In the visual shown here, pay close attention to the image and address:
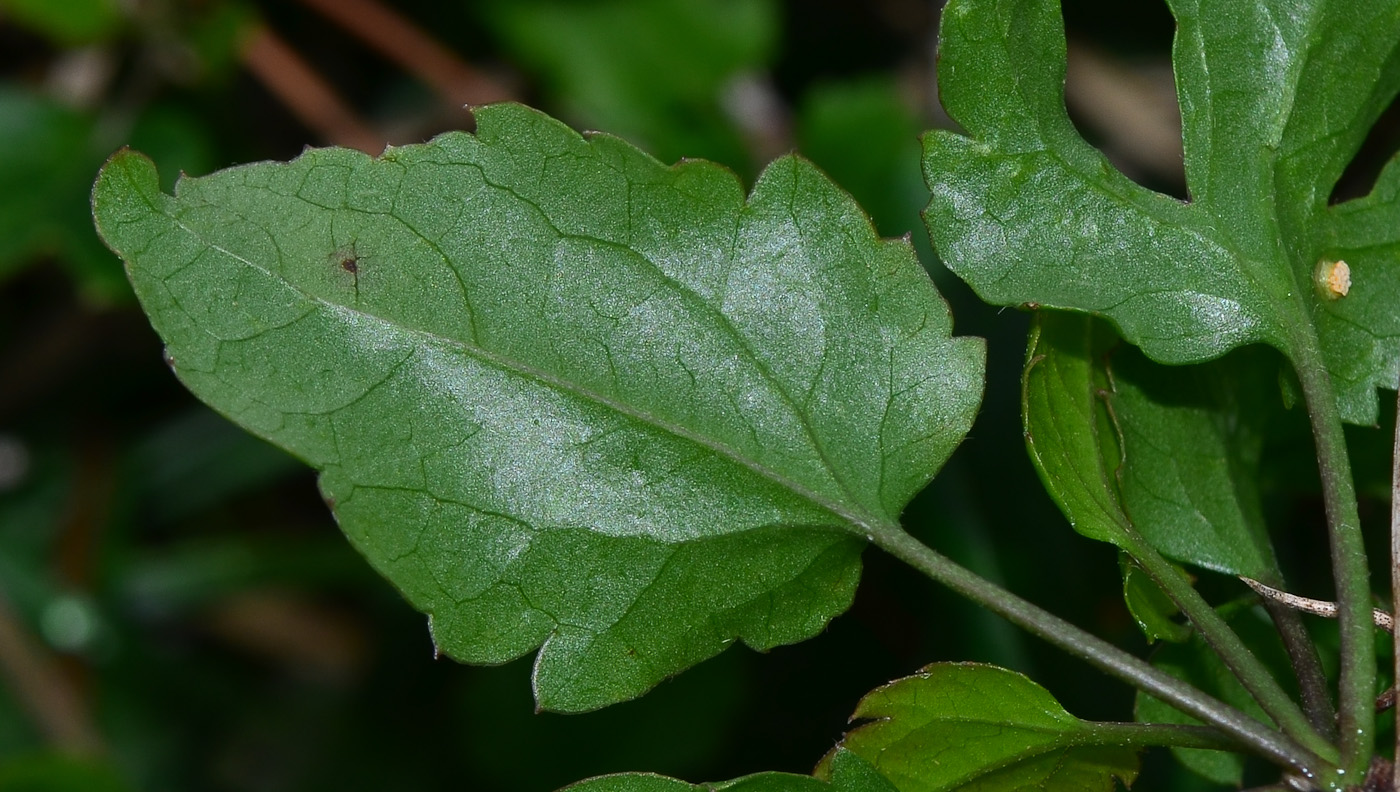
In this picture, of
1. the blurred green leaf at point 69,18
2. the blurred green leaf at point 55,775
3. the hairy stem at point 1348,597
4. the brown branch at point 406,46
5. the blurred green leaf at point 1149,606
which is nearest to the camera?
the hairy stem at point 1348,597

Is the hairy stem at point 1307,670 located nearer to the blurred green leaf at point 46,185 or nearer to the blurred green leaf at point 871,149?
the blurred green leaf at point 871,149

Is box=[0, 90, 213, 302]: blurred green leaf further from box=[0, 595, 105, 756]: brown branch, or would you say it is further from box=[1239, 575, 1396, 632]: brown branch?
box=[1239, 575, 1396, 632]: brown branch

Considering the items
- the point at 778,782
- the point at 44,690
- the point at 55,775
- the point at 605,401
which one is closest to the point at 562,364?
the point at 605,401

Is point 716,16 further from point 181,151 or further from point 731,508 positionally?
point 731,508

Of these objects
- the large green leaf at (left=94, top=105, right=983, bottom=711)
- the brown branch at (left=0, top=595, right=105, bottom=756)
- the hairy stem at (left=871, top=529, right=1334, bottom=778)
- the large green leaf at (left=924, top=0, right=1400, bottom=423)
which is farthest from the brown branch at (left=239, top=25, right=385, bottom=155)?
the hairy stem at (left=871, top=529, right=1334, bottom=778)

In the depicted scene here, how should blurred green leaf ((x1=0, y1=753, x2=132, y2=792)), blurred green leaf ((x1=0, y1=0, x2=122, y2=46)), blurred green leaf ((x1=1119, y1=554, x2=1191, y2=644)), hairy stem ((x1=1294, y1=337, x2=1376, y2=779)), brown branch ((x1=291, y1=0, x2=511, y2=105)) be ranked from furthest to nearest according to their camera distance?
brown branch ((x1=291, y1=0, x2=511, y2=105))
blurred green leaf ((x1=0, y1=0, x2=122, y2=46))
blurred green leaf ((x1=0, y1=753, x2=132, y2=792))
blurred green leaf ((x1=1119, y1=554, x2=1191, y2=644))
hairy stem ((x1=1294, y1=337, x2=1376, y2=779))

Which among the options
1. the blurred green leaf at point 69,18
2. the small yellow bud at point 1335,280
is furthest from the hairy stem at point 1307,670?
the blurred green leaf at point 69,18

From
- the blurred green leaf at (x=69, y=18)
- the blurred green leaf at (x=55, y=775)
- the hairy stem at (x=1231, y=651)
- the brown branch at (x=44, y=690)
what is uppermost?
the hairy stem at (x=1231, y=651)
